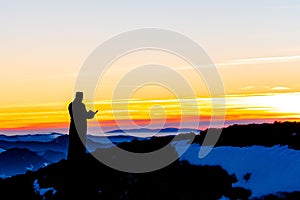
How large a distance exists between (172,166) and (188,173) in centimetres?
A: 113

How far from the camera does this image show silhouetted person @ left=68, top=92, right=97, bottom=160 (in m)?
31.9

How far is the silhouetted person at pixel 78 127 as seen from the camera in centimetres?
3186

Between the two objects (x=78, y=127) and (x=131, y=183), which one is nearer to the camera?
(x=78, y=127)

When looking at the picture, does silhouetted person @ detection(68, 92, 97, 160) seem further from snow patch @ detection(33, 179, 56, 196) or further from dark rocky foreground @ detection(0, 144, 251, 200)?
snow patch @ detection(33, 179, 56, 196)

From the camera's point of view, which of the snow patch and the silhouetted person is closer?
the silhouetted person

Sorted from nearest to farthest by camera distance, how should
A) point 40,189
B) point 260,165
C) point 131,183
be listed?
1. point 260,165
2. point 131,183
3. point 40,189

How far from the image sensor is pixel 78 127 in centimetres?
3259

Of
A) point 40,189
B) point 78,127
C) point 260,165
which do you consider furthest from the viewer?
point 40,189

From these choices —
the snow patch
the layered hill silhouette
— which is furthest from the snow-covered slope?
the snow patch

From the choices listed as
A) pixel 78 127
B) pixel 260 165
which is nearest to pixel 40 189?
pixel 78 127

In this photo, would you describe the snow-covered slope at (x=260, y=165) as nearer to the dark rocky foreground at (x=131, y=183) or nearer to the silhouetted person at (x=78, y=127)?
the dark rocky foreground at (x=131, y=183)

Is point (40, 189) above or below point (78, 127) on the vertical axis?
below

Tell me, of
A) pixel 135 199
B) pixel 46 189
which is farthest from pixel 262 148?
pixel 46 189

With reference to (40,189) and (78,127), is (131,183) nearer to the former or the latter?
(78,127)
